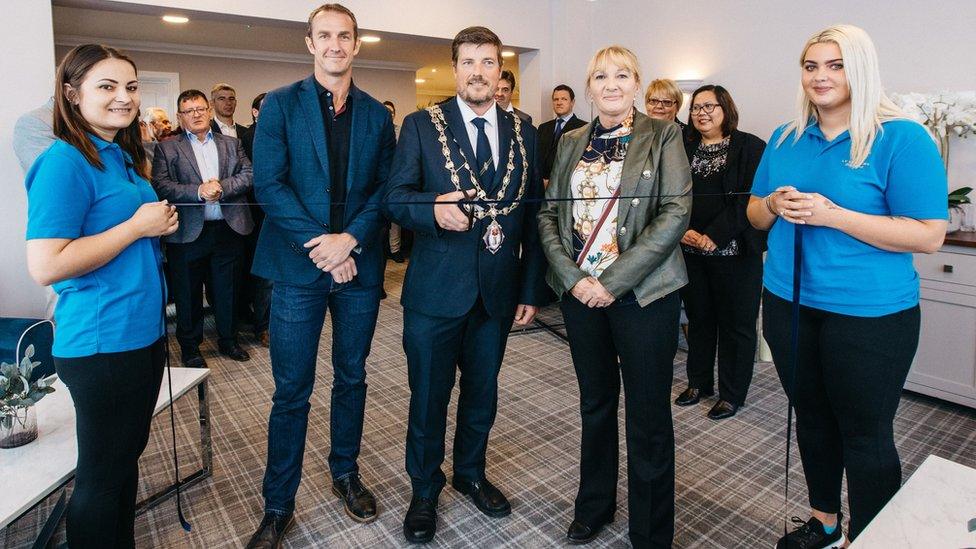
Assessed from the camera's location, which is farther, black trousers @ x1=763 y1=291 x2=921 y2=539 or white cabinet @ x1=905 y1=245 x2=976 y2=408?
white cabinet @ x1=905 y1=245 x2=976 y2=408

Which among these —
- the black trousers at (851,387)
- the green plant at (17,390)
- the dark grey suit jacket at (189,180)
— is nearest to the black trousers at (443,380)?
the black trousers at (851,387)

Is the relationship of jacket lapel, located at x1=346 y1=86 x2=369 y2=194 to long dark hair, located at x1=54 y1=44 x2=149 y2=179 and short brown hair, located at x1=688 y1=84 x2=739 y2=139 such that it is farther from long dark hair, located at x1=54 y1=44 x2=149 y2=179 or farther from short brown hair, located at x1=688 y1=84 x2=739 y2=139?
short brown hair, located at x1=688 y1=84 x2=739 y2=139

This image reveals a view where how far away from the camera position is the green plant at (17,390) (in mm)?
1973

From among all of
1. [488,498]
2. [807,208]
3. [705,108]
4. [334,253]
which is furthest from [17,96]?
[807,208]

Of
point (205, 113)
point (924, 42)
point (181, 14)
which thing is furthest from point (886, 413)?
point (181, 14)

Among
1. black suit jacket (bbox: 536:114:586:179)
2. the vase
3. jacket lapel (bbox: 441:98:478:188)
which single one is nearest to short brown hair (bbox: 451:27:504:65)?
jacket lapel (bbox: 441:98:478:188)

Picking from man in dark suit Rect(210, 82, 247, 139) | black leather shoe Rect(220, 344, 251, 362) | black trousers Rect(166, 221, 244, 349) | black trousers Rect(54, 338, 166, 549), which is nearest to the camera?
black trousers Rect(54, 338, 166, 549)

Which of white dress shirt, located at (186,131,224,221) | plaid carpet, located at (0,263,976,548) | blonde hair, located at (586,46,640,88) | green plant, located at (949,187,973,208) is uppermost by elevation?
blonde hair, located at (586,46,640,88)

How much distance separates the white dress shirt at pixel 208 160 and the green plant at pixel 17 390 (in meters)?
2.33

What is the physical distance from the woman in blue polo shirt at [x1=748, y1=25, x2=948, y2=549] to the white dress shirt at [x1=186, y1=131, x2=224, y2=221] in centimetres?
356

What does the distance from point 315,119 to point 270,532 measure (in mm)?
1481

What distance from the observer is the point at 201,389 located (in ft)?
8.96

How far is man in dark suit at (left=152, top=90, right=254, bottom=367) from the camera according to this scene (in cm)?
412

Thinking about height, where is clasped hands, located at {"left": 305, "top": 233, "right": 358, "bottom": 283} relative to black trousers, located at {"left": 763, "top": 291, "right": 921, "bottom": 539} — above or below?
above
